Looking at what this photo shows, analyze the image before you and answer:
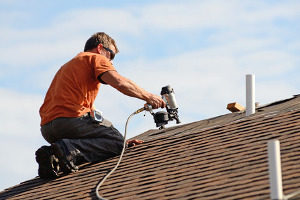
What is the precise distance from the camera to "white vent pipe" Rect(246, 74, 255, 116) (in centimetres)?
791

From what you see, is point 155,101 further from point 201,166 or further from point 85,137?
point 201,166

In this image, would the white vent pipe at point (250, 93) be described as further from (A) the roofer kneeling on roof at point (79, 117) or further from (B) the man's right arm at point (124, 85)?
(B) the man's right arm at point (124, 85)

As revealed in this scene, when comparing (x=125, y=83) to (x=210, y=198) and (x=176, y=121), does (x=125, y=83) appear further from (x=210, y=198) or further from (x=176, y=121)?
(x=210, y=198)

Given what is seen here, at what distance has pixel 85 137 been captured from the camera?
7816 millimetres

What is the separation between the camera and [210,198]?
582cm

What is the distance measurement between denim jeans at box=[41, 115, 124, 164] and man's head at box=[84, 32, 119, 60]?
2.70 feet

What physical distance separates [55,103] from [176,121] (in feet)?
5.22

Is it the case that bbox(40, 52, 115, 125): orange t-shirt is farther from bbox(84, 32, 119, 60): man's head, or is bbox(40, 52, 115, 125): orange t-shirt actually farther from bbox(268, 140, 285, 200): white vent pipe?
bbox(268, 140, 285, 200): white vent pipe

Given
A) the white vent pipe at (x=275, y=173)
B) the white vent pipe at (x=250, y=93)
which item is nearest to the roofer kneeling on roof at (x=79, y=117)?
the white vent pipe at (x=250, y=93)

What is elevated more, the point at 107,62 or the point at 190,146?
the point at 107,62

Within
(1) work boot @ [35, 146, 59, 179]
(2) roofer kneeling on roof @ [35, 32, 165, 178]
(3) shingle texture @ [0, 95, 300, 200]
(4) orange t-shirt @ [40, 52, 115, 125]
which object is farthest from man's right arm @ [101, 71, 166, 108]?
(1) work boot @ [35, 146, 59, 179]

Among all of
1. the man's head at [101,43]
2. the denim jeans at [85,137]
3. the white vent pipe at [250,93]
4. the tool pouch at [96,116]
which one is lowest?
the denim jeans at [85,137]

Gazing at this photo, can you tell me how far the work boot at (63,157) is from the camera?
7520 millimetres

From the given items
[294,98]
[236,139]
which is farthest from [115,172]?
[294,98]
